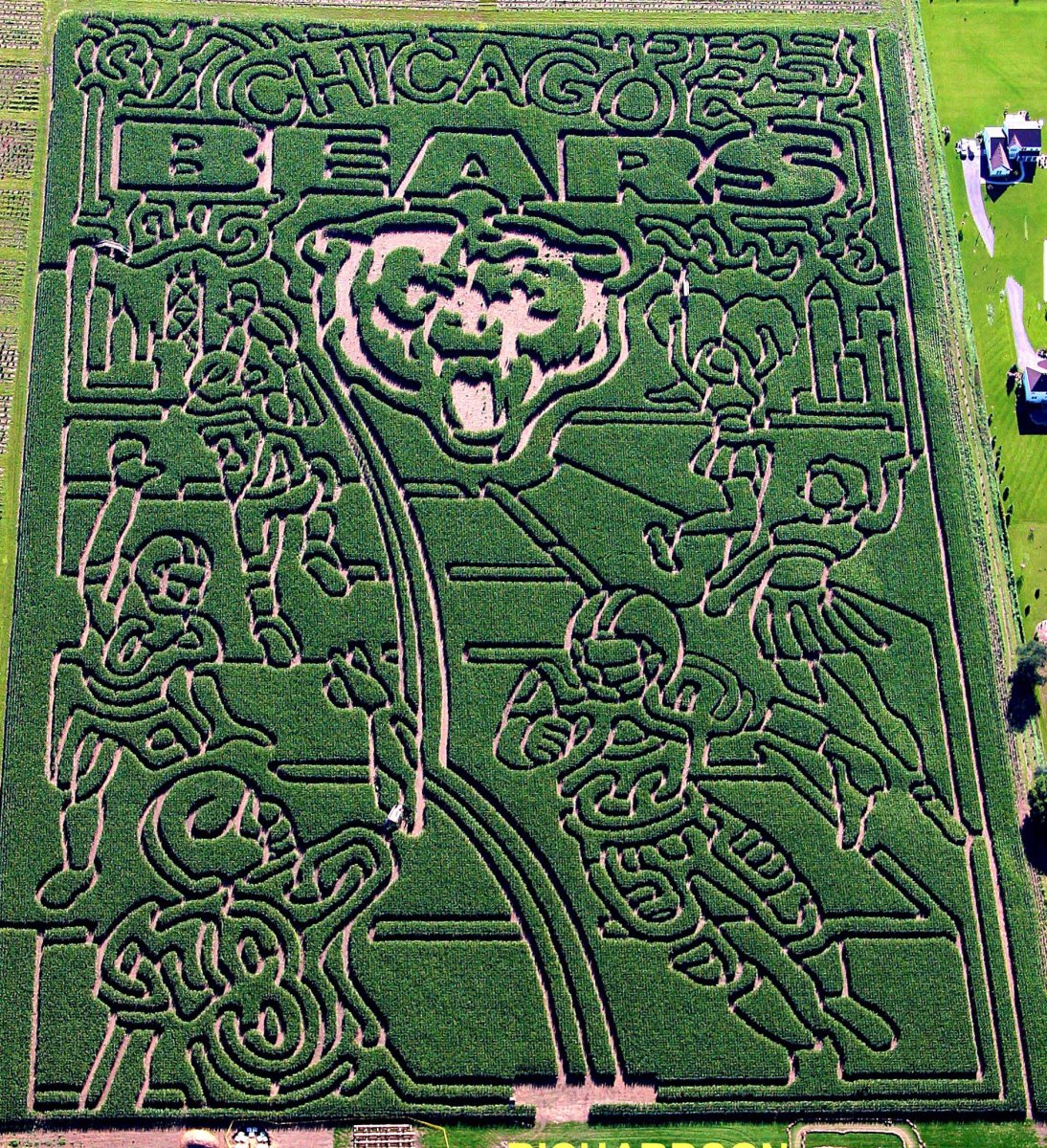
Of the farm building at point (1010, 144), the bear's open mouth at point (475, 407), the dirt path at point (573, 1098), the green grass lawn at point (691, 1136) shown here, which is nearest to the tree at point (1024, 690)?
the green grass lawn at point (691, 1136)

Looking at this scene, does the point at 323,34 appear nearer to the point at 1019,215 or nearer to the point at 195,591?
the point at 195,591

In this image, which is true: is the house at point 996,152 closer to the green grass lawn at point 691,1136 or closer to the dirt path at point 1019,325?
the dirt path at point 1019,325

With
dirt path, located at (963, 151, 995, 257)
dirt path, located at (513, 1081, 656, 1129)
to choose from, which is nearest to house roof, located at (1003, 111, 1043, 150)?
dirt path, located at (963, 151, 995, 257)

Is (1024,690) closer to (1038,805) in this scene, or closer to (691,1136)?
(1038,805)

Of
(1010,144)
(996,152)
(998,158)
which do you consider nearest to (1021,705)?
(998,158)

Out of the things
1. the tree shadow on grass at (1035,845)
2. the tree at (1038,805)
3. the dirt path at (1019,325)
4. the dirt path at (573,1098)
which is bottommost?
the dirt path at (573,1098)

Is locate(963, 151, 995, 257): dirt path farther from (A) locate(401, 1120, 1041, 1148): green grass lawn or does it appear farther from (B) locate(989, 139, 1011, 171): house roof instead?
(A) locate(401, 1120, 1041, 1148): green grass lawn

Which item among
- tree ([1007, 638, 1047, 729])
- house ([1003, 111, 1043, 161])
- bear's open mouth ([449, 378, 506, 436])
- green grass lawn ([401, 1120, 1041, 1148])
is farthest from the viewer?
house ([1003, 111, 1043, 161])
